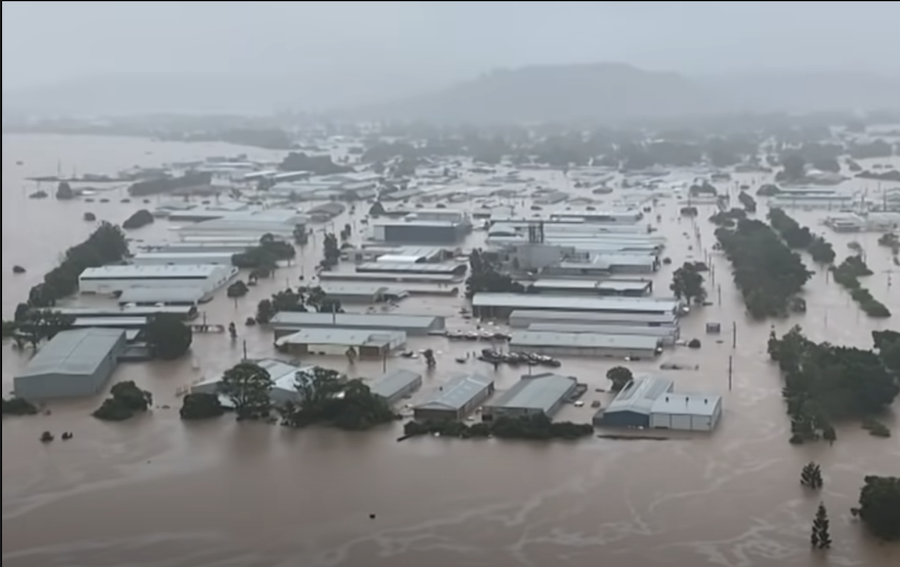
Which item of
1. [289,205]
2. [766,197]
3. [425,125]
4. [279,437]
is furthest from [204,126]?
[279,437]

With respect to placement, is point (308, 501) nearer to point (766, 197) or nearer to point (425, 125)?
point (766, 197)

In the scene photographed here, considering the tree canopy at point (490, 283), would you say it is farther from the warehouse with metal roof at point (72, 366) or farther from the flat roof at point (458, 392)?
the warehouse with metal roof at point (72, 366)

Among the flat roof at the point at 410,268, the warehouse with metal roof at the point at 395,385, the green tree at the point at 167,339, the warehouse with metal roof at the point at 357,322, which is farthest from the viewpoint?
the flat roof at the point at 410,268

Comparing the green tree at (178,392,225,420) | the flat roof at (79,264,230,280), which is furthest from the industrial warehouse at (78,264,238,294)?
the green tree at (178,392,225,420)

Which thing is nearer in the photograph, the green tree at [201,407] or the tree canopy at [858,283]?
the green tree at [201,407]

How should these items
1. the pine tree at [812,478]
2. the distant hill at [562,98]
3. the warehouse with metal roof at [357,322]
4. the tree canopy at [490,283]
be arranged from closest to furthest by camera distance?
1. the pine tree at [812,478]
2. the warehouse with metal roof at [357,322]
3. the tree canopy at [490,283]
4. the distant hill at [562,98]

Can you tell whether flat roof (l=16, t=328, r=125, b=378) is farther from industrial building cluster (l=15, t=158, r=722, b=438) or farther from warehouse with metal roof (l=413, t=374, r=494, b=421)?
warehouse with metal roof (l=413, t=374, r=494, b=421)

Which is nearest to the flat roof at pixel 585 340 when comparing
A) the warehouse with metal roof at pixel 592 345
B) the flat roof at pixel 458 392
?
the warehouse with metal roof at pixel 592 345
